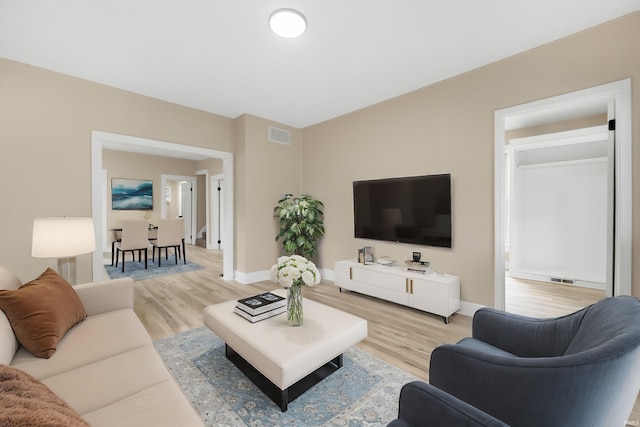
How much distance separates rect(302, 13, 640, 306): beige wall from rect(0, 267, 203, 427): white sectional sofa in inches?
Result: 114

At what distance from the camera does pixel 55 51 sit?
2549 millimetres

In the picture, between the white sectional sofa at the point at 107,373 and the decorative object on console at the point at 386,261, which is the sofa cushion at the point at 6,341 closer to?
the white sectional sofa at the point at 107,373

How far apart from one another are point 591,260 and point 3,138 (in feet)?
24.4

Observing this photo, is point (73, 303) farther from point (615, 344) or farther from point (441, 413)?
point (615, 344)

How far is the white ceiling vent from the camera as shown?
452 centimetres

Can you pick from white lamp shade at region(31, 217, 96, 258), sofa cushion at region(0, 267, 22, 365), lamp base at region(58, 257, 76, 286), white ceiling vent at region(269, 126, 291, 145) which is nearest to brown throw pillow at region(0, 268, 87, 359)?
sofa cushion at region(0, 267, 22, 365)

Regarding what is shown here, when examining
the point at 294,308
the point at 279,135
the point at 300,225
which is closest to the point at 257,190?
the point at 300,225

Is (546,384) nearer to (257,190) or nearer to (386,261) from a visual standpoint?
(386,261)

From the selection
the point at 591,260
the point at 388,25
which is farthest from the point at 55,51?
the point at 591,260

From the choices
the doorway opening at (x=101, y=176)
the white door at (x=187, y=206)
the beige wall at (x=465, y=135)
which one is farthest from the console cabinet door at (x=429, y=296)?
the white door at (x=187, y=206)

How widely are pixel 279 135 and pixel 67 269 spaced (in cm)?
332

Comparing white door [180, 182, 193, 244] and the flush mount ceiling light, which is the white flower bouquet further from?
white door [180, 182, 193, 244]

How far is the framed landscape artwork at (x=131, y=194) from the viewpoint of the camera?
658 centimetres

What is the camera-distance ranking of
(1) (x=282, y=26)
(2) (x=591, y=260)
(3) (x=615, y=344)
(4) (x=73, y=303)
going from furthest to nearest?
(2) (x=591, y=260) → (1) (x=282, y=26) → (4) (x=73, y=303) → (3) (x=615, y=344)
